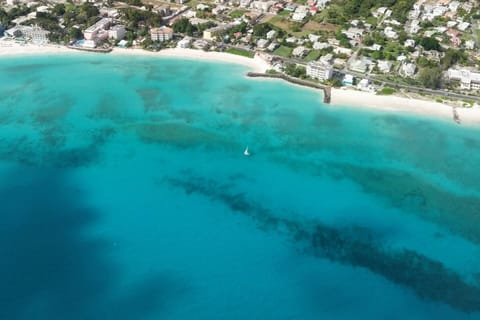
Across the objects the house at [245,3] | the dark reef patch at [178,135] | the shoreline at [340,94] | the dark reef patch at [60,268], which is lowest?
the dark reef patch at [60,268]

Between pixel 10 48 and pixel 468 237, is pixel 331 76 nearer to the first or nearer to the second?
pixel 468 237

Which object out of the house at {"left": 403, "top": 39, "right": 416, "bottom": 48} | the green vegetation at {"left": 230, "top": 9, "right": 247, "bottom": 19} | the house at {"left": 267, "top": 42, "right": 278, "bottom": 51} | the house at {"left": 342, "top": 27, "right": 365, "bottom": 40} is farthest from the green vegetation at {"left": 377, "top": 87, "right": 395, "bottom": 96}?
the green vegetation at {"left": 230, "top": 9, "right": 247, "bottom": 19}

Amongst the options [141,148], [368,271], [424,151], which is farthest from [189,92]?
[368,271]

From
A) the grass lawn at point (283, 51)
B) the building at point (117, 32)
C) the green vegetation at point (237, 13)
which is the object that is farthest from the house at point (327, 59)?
the building at point (117, 32)

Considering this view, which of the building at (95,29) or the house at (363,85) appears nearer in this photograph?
the house at (363,85)

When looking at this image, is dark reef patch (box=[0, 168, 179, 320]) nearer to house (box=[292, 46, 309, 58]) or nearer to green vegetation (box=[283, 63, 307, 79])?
green vegetation (box=[283, 63, 307, 79])

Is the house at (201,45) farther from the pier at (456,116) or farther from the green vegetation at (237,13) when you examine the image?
the pier at (456,116)

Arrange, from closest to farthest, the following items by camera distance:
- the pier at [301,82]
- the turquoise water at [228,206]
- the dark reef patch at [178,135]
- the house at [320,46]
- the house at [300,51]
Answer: the turquoise water at [228,206] → the dark reef patch at [178,135] → the pier at [301,82] → the house at [300,51] → the house at [320,46]
